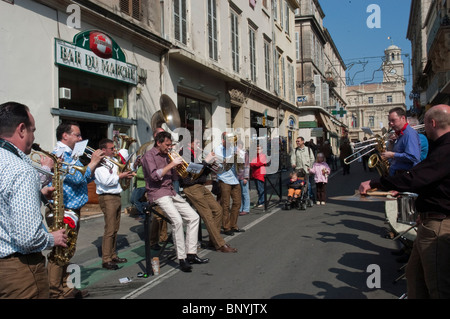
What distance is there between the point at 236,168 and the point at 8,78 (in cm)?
473

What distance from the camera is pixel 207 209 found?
247 inches

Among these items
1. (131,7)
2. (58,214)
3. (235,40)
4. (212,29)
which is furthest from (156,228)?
(235,40)

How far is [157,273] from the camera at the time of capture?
5332 mm

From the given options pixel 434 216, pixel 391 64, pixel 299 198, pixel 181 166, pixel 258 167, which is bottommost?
pixel 299 198

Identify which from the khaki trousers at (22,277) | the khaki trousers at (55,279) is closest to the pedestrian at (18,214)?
the khaki trousers at (22,277)

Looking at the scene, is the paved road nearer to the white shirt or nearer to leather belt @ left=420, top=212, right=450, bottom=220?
the white shirt

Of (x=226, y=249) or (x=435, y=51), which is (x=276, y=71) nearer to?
(x=435, y=51)

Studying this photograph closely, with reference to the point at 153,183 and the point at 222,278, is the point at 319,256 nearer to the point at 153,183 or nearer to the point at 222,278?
the point at 222,278

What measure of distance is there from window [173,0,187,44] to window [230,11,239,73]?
4354 mm

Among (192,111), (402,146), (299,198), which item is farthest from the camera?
(192,111)

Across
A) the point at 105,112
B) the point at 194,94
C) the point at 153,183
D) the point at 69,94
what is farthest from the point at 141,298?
the point at 194,94

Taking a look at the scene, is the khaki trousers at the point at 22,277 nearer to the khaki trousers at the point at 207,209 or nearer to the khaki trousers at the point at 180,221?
the khaki trousers at the point at 180,221

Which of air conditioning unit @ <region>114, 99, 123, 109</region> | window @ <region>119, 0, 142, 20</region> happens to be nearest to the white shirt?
air conditioning unit @ <region>114, 99, 123, 109</region>

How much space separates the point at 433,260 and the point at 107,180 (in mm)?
4243
